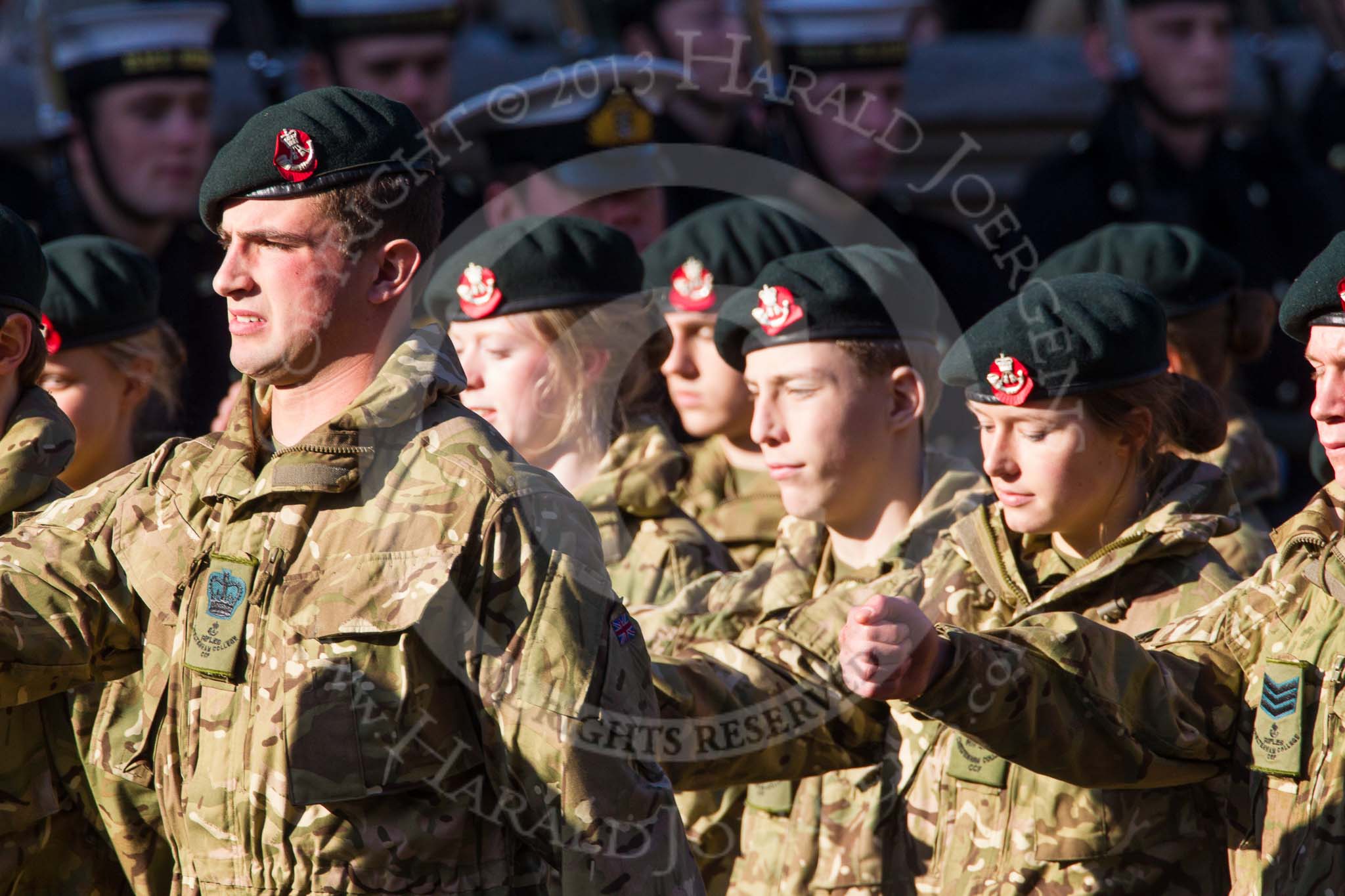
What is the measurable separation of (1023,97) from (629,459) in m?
6.16

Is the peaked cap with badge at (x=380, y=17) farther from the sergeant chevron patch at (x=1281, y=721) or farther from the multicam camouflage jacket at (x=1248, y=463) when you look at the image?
the sergeant chevron patch at (x=1281, y=721)

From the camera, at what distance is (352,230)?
3.05m

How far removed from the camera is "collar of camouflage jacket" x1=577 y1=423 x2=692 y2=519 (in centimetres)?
503

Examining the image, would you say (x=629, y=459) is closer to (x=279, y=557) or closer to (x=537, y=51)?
(x=279, y=557)

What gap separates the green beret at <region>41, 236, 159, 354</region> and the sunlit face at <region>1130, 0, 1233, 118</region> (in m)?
4.84

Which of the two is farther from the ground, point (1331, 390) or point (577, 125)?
point (577, 125)

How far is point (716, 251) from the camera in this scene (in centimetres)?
609

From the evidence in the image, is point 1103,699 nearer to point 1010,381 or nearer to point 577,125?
point 1010,381

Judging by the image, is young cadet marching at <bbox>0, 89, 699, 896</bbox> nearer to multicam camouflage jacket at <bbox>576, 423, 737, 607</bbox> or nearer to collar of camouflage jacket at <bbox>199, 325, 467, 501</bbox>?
collar of camouflage jacket at <bbox>199, 325, 467, 501</bbox>

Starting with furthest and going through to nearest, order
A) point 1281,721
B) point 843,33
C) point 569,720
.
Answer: point 843,33 < point 1281,721 < point 569,720

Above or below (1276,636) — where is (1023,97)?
above

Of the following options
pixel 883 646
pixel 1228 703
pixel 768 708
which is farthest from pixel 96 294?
pixel 1228 703

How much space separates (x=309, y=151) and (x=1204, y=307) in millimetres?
3213

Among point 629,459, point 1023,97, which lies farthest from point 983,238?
point 629,459
